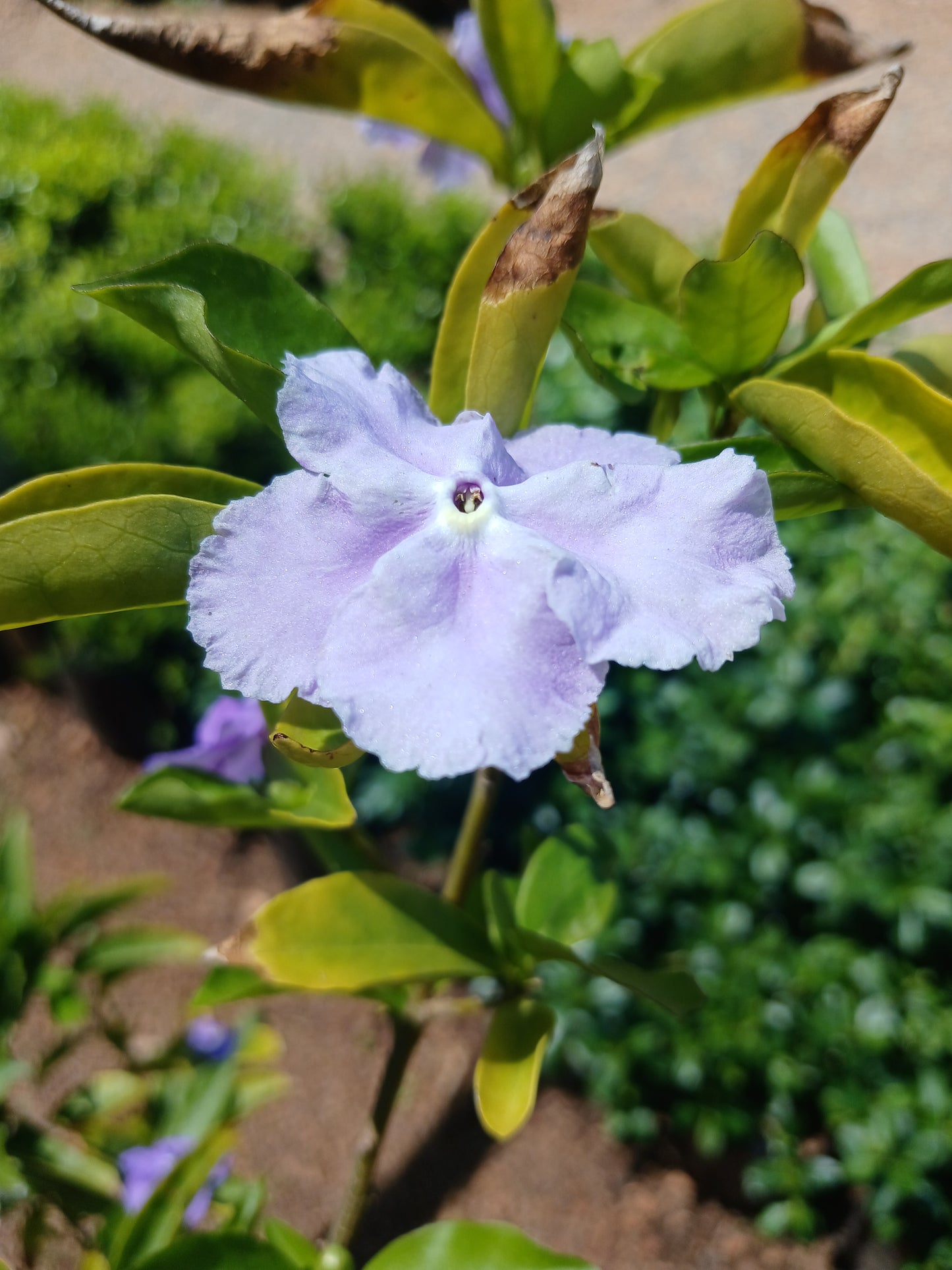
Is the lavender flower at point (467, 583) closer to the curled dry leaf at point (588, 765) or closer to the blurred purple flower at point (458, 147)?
the curled dry leaf at point (588, 765)

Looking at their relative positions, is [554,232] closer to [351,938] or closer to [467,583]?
[467,583]

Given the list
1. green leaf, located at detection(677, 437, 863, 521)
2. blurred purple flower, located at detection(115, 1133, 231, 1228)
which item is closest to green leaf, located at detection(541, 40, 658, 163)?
green leaf, located at detection(677, 437, 863, 521)

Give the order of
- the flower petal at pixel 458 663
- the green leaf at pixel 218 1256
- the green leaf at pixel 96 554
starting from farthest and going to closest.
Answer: the green leaf at pixel 218 1256 < the green leaf at pixel 96 554 < the flower petal at pixel 458 663

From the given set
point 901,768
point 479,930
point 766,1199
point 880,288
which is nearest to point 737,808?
point 901,768

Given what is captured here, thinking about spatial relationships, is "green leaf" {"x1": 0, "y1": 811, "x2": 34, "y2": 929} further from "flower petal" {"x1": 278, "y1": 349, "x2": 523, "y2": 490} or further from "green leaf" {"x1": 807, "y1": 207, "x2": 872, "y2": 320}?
"green leaf" {"x1": 807, "y1": 207, "x2": 872, "y2": 320}

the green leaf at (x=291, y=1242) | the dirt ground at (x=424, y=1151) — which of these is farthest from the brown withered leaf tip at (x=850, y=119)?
the dirt ground at (x=424, y=1151)

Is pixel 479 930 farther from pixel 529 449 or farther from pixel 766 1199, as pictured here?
pixel 766 1199

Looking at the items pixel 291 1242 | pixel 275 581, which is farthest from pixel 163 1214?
pixel 275 581
